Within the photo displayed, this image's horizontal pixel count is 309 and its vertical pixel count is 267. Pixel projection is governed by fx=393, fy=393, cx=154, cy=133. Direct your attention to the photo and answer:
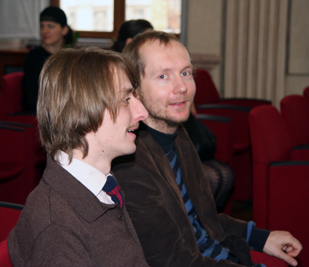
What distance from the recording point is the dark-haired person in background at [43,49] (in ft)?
10.3

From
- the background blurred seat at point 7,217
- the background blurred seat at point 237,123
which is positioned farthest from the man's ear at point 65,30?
the background blurred seat at point 7,217

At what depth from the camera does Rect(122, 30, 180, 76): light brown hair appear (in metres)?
1.37

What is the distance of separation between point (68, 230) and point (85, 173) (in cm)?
16

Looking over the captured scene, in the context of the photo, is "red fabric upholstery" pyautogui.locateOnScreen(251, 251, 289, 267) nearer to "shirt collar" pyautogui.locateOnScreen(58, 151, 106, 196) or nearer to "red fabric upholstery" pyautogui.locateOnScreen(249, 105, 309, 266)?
"red fabric upholstery" pyautogui.locateOnScreen(249, 105, 309, 266)

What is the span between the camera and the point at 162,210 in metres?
1.14

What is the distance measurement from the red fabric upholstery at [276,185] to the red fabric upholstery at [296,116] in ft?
1.45

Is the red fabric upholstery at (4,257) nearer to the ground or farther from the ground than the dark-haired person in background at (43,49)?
nearer to the ground

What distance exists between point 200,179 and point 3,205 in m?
0.69

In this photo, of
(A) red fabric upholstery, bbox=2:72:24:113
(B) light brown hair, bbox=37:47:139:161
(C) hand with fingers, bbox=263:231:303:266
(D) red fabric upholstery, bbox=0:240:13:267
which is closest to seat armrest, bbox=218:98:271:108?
(A) red fabric upholstery, bbox=2:72:24:113

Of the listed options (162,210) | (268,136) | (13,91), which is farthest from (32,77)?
(162,210)

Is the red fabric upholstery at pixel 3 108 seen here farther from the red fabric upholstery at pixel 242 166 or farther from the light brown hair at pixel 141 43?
the light brown hair at pixel 141 43

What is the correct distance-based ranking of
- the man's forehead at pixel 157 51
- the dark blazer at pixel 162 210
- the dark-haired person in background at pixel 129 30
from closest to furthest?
1. the dark blazer at pixel 162 210
2. the man's forehead at pixel 157 51
3. the dark-haired person in background at pixel 129 30

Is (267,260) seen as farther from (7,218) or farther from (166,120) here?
(7,218)

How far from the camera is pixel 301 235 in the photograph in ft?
6.53
